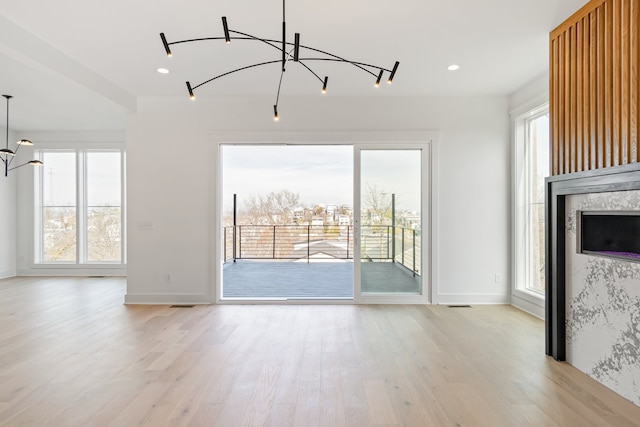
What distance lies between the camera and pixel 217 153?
486 cm

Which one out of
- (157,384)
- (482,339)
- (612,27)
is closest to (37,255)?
(157,384)

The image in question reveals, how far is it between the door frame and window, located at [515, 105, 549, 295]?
103 centimetres

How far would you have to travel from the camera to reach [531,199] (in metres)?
4.54

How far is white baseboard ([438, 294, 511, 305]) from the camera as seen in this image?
4789mm

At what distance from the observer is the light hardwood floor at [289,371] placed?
7.13 feet

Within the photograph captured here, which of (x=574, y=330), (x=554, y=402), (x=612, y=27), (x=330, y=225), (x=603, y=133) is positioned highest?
(x=612, y=27)

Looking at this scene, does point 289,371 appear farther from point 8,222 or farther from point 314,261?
point 8,222

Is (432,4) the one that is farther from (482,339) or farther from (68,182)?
(68,182)

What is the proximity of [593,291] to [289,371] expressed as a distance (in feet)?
7.71

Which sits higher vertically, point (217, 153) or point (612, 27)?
point (612, 27)

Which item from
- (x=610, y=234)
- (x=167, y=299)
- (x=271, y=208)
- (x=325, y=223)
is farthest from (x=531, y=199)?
(x=271, y=208)

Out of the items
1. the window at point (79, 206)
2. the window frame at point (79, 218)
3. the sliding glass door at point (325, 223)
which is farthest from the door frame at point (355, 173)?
the window at point (79, 206)

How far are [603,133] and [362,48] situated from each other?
209 cm

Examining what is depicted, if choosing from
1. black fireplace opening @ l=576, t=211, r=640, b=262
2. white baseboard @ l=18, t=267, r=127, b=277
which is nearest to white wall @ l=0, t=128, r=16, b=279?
white baseboard @ l=18, t=267, r=127, b=277
